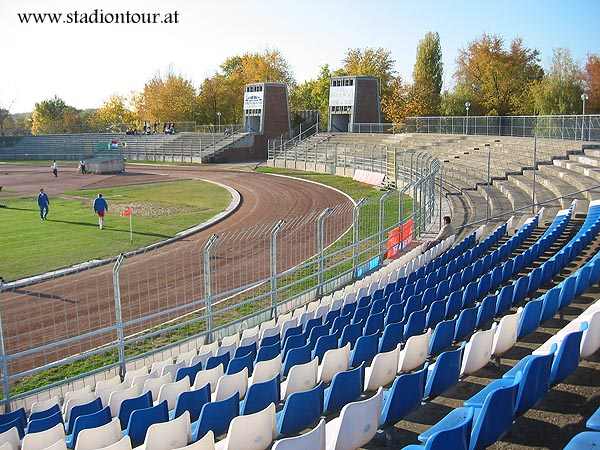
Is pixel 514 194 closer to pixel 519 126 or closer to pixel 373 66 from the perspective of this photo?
pixel 519 126

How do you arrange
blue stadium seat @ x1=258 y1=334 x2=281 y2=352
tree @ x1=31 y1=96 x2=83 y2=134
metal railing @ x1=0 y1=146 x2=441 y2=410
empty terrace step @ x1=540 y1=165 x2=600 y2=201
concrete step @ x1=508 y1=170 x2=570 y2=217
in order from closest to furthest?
1. blue stadium seat @ x1=258 y1=334 x2=281 y2=352
2. metal railing @ x1=0 y1=146 x2=441 y2=410
3. concrete step @ x1=508 y1=170 x2=570 y2=217
4. empty terrace step @ x1=540 y1=165 x2=600 y2=201
5. tree @ x1=31 y1=96 x2=83 y2=134

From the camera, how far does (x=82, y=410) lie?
26.2 feet

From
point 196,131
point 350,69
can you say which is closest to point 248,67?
point 350,69

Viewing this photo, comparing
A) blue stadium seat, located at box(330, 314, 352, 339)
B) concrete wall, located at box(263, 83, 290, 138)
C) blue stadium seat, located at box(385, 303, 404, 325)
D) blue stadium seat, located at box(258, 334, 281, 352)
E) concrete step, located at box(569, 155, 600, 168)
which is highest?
concrete wall, located at box(263, 83, 290, 138)

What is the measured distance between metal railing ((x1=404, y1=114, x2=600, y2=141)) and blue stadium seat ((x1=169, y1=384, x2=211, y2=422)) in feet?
74.9

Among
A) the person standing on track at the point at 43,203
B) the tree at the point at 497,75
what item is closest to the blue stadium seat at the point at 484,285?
the person standing on track at the point at 43,203

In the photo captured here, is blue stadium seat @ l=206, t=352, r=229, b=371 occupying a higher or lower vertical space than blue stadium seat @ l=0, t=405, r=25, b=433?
higher

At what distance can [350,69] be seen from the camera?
9075 cm

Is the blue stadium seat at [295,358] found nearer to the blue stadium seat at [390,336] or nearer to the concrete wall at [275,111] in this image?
the blue stadium seat at [390,336]

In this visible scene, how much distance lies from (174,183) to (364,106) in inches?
1006

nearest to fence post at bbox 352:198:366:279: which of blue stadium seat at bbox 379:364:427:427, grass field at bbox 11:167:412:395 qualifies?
grass field at bbox 11:167:412:395

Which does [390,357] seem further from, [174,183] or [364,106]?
[364,106]

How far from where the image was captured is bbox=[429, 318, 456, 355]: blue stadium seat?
28.2 ft

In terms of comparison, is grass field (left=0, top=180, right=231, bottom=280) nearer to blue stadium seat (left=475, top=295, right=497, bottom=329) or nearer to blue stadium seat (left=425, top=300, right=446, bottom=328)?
blue stadium seat (left=425, top=300, right=446, bottom=328)
